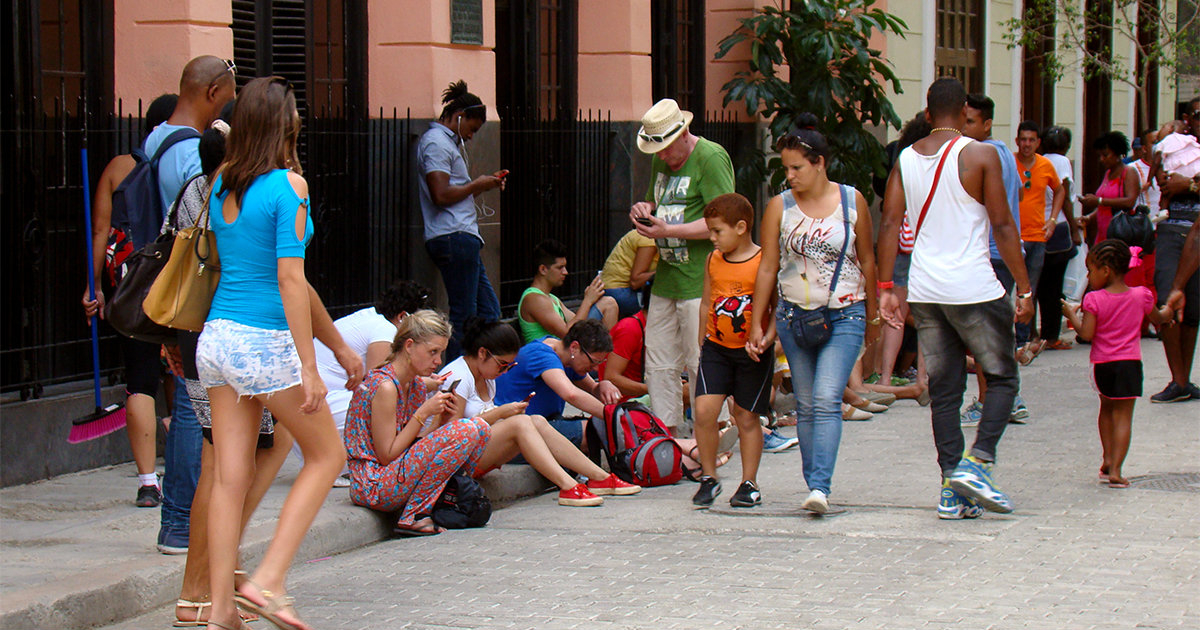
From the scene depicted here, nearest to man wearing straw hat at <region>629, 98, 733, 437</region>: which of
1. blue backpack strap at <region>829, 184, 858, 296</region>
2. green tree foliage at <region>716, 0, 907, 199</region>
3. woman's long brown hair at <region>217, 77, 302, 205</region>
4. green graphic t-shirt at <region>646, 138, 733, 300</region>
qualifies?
green graphic t-shirt at <region>646, 138, 733, 300</region>

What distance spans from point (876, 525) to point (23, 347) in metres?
4.25

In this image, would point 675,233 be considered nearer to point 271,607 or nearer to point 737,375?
point 737,375

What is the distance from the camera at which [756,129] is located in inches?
588

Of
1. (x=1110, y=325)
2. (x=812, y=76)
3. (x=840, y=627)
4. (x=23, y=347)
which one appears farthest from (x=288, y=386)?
(x=812, y=76)

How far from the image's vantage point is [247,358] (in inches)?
193

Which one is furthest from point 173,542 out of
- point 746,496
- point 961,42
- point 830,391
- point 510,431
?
point 961,42

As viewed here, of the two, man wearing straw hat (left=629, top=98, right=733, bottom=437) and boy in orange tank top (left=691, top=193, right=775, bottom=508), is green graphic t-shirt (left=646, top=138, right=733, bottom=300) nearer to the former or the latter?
man wearing straw hat (left=629, top=98, right=733, bottom=437)

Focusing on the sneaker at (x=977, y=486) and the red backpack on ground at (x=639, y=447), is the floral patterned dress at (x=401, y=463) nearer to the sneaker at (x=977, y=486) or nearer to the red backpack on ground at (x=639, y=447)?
the red backpack on ground at (x=639, y=447)

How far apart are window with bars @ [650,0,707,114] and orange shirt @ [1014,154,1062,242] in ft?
11.0

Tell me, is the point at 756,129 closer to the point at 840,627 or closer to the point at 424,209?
the point at 424,209

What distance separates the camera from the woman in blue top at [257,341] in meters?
4.91

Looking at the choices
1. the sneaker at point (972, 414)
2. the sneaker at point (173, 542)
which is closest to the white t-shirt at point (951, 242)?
the sneaker at point (972, 414)

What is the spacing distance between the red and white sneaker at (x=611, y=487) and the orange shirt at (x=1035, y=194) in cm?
507

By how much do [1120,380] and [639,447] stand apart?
2.40 m
